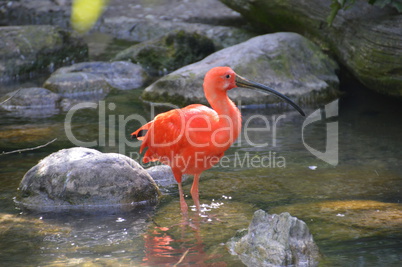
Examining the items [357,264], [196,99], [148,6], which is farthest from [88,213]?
[148,6]

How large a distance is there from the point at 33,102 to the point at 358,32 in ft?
18.0

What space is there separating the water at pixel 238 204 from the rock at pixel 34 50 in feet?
11.0

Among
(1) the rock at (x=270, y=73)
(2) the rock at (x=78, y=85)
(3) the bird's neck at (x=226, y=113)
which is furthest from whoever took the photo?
(2) the rock at (x=78, y=85)

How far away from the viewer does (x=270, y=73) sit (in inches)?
366

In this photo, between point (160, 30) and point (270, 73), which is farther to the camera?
point (160, 30)

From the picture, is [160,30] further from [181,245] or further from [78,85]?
[181,245]

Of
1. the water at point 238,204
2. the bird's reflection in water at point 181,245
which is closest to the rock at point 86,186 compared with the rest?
the water at point 238,204

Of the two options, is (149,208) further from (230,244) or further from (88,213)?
(230,244)

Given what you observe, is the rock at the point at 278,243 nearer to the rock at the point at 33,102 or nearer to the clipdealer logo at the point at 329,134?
the clipdealer logo at the point at 329,134

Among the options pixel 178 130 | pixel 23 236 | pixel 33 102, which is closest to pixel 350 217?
pixel 178 130

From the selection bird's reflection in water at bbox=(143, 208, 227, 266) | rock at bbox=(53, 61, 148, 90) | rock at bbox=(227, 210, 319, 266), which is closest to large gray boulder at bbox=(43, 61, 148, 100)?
rock at bbox=(53, 61, 148, 90)

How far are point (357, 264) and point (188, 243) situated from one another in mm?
1329

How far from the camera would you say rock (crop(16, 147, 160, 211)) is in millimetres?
5418

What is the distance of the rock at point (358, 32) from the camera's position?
816 cm
